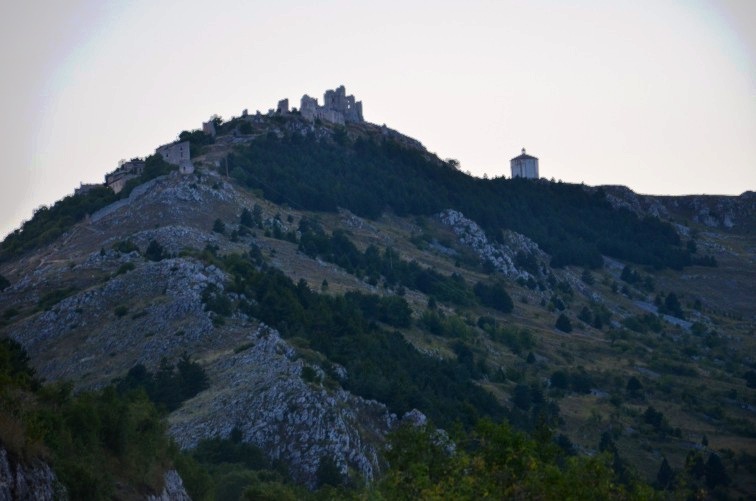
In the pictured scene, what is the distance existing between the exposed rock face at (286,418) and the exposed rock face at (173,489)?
17.3 meters

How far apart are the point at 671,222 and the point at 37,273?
122 m

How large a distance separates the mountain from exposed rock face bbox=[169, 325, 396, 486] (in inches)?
5.4

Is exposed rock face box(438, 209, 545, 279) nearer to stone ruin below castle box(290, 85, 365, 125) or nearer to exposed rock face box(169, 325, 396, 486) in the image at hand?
stone ruin below castle box(290, 85, 365, 125)

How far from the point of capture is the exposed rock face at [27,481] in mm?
30109

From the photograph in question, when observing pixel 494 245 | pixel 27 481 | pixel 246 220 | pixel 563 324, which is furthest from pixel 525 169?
pixel 27 481

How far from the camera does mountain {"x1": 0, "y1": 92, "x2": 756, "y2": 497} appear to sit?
212ft

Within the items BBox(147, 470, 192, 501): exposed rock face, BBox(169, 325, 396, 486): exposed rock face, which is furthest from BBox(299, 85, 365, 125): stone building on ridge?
BBox(147, 470, 192, 501): exposed rock face

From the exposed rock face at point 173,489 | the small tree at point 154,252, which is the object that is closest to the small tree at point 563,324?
the small tree at point 154,252

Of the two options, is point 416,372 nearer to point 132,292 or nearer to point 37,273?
point 132,292

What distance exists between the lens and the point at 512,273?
14675 cm

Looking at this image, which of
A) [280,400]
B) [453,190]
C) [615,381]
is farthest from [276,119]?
[280,400]

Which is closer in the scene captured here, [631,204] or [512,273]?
[512,273]

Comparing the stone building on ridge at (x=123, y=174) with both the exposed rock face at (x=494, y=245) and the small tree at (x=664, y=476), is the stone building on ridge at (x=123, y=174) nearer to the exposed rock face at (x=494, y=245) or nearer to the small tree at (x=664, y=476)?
the exposed rock face at (x=494, y=245)

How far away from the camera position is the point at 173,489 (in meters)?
45.2
